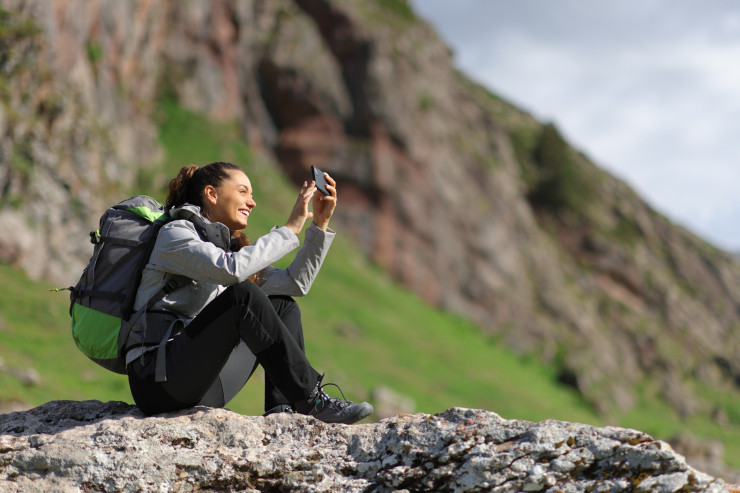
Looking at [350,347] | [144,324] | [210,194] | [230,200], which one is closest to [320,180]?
[230,200]

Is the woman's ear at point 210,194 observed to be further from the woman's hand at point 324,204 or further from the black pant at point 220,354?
the black pant at point 220,354

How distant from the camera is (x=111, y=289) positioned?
4590mm

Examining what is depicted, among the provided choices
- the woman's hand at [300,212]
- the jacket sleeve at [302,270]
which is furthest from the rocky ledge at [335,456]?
the woman's hand at [300,212]

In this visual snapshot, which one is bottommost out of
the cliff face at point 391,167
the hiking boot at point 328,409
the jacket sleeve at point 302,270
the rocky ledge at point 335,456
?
the rocky ledge at point 335,456

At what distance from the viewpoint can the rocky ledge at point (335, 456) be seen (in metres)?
3.86

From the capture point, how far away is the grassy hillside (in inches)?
522

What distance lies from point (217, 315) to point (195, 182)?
1.09 m

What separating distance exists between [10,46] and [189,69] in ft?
41.0

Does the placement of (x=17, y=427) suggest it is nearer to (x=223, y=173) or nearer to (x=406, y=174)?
(x=223, y=173)

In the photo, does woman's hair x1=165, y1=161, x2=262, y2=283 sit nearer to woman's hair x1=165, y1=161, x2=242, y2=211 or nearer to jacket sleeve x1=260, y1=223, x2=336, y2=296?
woman's hair x1=165, y1=161, x2=242, y2=211

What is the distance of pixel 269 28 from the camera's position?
3353 centimetres

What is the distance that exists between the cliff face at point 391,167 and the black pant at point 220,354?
41.1ft

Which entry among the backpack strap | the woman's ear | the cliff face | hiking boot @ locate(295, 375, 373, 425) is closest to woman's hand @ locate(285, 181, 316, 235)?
the woman's ear

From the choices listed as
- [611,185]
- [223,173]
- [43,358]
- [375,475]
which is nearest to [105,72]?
[43,358]
